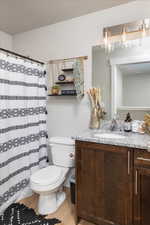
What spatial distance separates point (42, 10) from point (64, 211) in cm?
257

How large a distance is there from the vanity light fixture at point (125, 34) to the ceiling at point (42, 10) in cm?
30

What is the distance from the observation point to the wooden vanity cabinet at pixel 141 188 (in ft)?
4.63

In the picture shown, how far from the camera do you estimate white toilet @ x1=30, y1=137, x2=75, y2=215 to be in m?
1.89

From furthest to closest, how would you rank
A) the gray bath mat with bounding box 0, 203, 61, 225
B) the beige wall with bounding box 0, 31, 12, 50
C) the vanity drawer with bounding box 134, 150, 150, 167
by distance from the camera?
1. the beige wall with bounding box 0, 31, 12, 50
2. the gray bath mat with bounding box 0, 203, 61, 225
3. the vanity drawer with bounding box 134, 150, 150, 167

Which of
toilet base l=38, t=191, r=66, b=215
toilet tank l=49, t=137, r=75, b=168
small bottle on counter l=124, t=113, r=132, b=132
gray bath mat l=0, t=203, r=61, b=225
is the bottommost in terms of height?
gray bath mat l=0, t=203, r=61, b=225

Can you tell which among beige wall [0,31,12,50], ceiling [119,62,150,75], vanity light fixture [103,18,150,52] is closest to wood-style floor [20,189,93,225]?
ceiling [119,62,150,75]

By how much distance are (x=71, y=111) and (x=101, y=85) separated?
60 cm

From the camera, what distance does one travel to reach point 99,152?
1646 mm

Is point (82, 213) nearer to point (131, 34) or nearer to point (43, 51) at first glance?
point (131, 34)

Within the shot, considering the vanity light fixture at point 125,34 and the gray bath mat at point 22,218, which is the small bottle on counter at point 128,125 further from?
the gray bath mat at point 22,218

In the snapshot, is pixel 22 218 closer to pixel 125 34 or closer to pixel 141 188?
pixel 141 188

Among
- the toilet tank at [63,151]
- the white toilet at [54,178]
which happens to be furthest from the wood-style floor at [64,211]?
the toilet tank at [63,151]

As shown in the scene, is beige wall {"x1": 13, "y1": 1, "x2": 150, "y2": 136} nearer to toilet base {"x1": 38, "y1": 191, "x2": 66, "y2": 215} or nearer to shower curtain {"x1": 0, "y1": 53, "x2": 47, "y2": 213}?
shower curtain {"x1": 0, "y1": 53, "x2": 47, "y2": 213}

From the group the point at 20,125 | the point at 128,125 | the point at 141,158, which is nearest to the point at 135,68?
the point at 128,125
